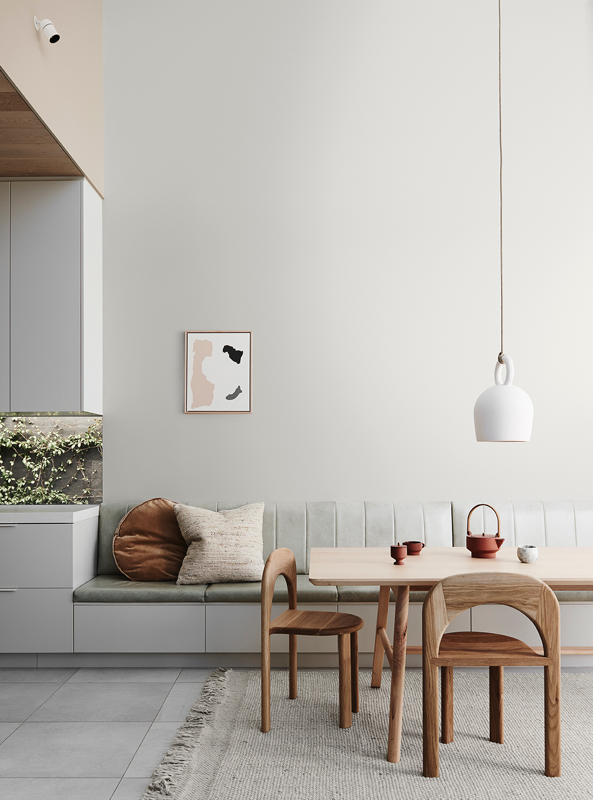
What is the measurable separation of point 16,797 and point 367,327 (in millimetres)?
2989

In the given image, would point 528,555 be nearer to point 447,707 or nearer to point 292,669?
point 447,707

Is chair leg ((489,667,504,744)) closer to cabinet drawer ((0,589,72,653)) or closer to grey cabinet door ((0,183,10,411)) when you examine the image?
cabinet drawer ((0,589,72,653))

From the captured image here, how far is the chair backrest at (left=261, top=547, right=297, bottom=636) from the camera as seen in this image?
2.52 m

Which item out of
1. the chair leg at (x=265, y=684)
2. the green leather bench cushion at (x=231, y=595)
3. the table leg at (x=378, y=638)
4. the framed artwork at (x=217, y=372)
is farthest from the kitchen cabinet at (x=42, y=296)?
the table leg at (x=378, y=638)

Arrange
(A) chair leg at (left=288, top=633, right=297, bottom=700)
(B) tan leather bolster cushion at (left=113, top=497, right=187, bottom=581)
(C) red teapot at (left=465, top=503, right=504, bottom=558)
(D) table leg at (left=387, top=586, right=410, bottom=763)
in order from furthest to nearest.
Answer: (B) tan leather bolster cushion at (left=113, top=497, right=187, bottom=581) < (A) chair leg at (left=288, top=633, right=297, bottom=700) < (C) red teapot at (left=465, top=503, right=504, bottom=558) < (D) table leg at (left=387, top=586, right=410, bottom=763)

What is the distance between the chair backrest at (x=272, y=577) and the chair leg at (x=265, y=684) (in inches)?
2.1

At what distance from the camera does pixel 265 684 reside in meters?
2.57

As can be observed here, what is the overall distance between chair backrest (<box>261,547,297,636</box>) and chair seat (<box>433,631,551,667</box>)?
2.24 feet

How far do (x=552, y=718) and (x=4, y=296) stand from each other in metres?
3.47

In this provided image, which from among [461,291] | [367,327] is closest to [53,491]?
[367,327]

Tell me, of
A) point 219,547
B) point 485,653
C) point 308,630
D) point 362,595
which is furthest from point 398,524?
point 485,653

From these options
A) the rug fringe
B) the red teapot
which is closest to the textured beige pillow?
the rug fringe

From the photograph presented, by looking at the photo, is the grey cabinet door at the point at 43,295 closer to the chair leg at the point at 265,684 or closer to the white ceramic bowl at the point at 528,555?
the chair leg at the point at 265,684

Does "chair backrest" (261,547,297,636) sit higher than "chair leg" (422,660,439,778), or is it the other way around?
"chair backrest" (261,547,297,636)
